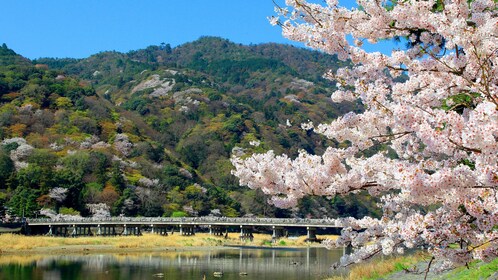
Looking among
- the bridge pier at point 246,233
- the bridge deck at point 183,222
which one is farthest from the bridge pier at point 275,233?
the bridge pier at point 246,233

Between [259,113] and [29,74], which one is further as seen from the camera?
[259,113]

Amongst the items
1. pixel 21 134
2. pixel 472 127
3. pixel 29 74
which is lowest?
pixel 472 127

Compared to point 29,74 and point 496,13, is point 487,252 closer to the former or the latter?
point 496,13

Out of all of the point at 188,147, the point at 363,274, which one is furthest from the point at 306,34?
the point at 188,147

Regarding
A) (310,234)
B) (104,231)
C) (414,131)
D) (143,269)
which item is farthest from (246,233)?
(414,131)

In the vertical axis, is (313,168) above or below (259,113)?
below

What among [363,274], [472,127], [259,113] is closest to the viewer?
[472,127]

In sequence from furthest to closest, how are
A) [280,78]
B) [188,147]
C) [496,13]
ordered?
[280,78]
[188,147]
[496,13]

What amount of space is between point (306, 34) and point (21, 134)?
78.5m

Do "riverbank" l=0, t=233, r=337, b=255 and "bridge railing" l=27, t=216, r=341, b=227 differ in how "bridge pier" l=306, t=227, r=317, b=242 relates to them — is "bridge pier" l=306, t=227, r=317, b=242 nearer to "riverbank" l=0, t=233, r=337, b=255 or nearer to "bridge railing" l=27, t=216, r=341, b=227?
"bridge railing" l=27, t=216, r=341, b=227

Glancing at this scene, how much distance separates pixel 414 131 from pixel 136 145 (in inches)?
3228

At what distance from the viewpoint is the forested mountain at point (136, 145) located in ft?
204

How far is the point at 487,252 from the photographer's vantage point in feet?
17.3

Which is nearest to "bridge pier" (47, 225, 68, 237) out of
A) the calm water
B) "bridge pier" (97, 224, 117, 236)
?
"bridge pier" (97, 224, 117, 236)
